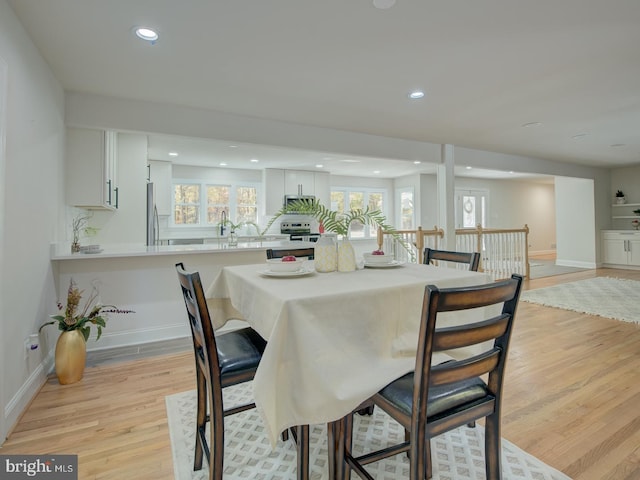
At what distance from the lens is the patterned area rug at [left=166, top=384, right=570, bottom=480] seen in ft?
5.01

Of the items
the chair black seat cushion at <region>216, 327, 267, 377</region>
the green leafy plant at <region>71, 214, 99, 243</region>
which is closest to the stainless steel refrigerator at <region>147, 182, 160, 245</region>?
the green leafy plant at <region>71, 214, 99, 243</region>

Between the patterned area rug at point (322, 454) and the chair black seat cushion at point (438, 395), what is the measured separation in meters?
0.57

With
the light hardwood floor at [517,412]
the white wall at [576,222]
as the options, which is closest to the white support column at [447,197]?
the light hardwood floor at [517,412]

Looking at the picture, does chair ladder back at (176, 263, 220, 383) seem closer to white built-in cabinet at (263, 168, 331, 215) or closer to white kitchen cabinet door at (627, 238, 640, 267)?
white built-in cabinet at (263, 168, 331, 215)

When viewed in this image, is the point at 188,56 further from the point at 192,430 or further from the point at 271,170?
the point at 271,170

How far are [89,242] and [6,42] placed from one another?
259cm

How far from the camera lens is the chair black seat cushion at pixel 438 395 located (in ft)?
3.72

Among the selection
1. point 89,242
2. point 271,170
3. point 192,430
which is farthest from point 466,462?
point 271,170

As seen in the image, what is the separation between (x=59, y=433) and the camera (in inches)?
72.7

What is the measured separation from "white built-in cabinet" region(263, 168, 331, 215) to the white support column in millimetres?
2939

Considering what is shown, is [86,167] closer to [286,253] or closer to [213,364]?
[286,253]

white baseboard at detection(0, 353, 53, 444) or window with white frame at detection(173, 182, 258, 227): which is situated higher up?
window with white frame at detection(173, 182, 258, 227)

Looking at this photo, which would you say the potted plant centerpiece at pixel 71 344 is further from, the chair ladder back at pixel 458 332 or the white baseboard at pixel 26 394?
the chair ladder back at pixel 458 332

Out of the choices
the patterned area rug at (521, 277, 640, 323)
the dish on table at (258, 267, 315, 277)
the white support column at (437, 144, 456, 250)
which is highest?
the white support column at (437, 144, 456, 250)
